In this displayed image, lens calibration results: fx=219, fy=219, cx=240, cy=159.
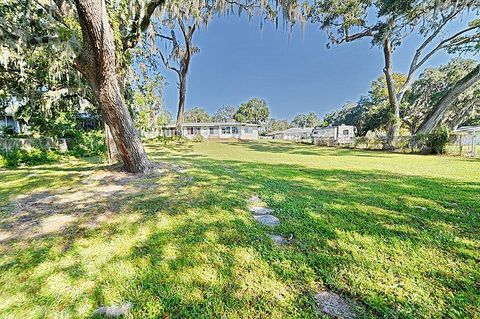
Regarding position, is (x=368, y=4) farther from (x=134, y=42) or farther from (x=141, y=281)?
(x=141, y=281)

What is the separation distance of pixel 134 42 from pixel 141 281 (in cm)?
719

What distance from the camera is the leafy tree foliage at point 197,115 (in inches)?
2753

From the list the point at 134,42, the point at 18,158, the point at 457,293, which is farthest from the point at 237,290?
the point at 18,158

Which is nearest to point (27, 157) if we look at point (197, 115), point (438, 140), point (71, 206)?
point (71, 206)

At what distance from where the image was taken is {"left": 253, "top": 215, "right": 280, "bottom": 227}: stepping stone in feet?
8.46

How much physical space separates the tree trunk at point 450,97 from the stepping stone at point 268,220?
49.9 feet

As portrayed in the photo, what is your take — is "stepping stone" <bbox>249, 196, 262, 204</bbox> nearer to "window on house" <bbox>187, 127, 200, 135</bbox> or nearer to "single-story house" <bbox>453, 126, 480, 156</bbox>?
"single-story house" <bbox>453, 126, 480, 156</bbox>

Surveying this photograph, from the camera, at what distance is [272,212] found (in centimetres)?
294

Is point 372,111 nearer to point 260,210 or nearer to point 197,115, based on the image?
point 260,210

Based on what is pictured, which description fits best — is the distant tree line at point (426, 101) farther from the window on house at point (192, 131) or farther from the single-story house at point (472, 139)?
the window on house at point (192, 131)

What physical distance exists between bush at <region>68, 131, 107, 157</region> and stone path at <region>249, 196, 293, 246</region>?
10423mm

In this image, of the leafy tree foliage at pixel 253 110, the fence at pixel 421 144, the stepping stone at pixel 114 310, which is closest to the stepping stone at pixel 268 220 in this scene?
the stepping stone at pixel 114 310

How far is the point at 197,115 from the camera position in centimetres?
7175

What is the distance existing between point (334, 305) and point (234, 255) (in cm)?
85
